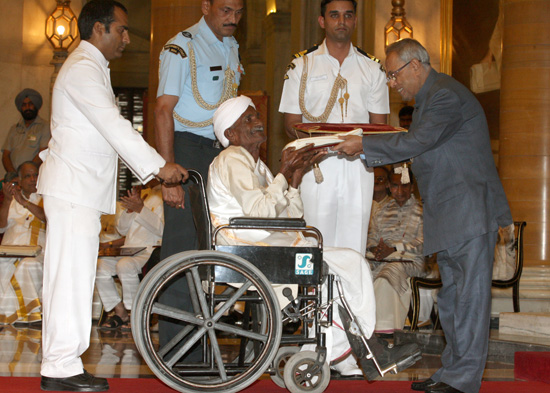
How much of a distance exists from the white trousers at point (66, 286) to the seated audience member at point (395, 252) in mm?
4034

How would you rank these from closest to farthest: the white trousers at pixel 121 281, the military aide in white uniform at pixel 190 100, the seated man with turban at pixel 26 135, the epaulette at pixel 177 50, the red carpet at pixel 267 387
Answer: the red carpet at pixel 267 387 < the military aide in white uniform at pixel 190 100 < the epaulette at pixel 177 50 < the white trousers at pixel 121 281 < the seated man with turban at pixel 26 135

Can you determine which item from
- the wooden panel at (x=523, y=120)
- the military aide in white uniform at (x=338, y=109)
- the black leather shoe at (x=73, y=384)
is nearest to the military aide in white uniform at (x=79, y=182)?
the black leather shoe at (x=73, y=384)

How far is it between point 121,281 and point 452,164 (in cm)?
512

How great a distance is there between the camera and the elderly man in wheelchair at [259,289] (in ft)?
12.9

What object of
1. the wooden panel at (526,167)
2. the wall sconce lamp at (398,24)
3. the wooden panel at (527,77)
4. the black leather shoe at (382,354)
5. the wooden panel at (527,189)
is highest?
the wall sconce lamp at (398,24)

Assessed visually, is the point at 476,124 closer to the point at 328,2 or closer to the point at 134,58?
the point at 328,2

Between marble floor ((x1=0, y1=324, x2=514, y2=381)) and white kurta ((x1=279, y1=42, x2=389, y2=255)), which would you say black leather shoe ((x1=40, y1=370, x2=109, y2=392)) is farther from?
white kurta ((x1=279, y1=42, x2=389, y2=255))

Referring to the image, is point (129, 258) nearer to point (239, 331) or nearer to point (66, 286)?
point (66, 286)

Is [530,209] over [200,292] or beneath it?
over

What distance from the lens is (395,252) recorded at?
329 inches

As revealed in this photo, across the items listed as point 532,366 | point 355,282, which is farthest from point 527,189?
point 355,282

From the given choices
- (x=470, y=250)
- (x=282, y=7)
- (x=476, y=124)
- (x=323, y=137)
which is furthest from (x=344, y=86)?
(x=282, y=7)

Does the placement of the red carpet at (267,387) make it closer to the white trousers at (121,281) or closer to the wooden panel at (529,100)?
the white trousers at (121,281)

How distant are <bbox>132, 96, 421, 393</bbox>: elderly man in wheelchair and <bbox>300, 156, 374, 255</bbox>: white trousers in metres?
0.52
